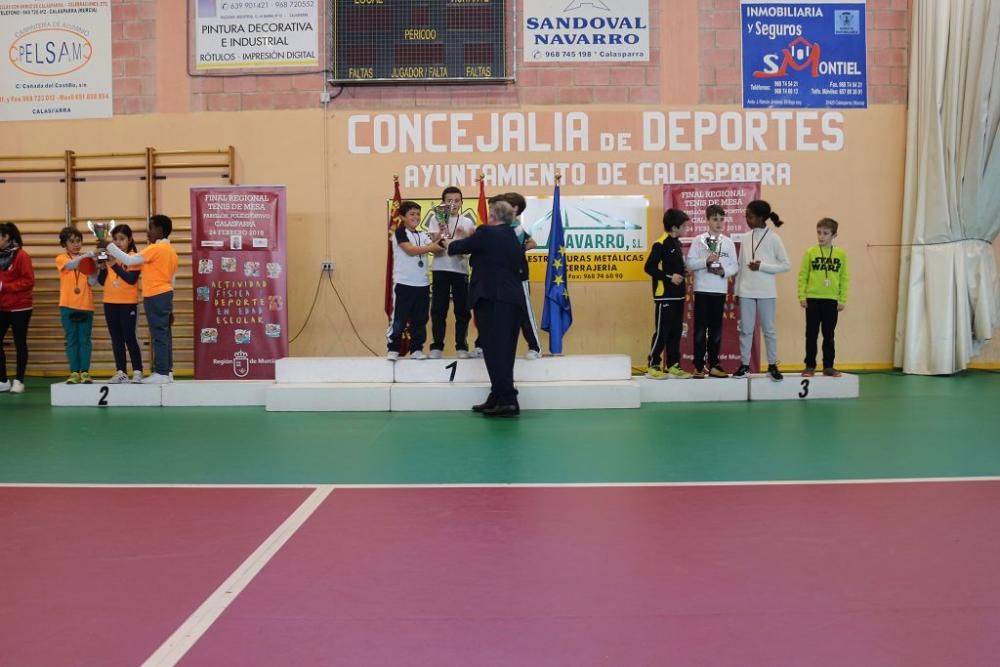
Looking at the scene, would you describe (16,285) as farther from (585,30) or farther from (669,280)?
(585,30)

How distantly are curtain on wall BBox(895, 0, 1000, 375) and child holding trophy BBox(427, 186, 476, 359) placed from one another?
14.9ft

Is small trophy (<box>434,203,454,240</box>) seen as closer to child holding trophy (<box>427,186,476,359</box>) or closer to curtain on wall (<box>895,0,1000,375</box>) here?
child holding trophy (<box>427,186,476,359</box>)

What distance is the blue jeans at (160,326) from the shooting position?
698 cm

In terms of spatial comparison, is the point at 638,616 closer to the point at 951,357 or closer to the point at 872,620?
the point at 872,620

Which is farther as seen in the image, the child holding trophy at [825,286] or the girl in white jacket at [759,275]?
the child holding trophy at [825,286]

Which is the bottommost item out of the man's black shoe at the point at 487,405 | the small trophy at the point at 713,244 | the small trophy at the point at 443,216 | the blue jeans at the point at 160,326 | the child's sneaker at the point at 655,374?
the man's black shoe at the point at 487,405

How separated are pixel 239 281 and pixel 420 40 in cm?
284

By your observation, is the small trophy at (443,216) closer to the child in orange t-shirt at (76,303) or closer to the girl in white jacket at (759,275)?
the girl in white jacket at (759,275)

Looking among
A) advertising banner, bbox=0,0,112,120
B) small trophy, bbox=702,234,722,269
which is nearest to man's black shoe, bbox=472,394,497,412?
small trophy, bbox=702,234,722,269

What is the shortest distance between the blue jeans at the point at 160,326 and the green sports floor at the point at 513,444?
17.3 inches

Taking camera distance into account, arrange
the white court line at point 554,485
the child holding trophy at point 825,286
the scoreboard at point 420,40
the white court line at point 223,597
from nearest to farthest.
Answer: the white court line at point 223,597, the white court line at point 554,485, the child holding trophy at point 825,286, the scoreboard at point 420,40

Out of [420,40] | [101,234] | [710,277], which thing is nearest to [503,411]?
[710,277]

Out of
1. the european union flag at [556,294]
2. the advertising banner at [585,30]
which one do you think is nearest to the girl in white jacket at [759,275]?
the european union flag at [556,294]

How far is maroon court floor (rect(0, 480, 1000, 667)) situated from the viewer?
222 centimetres
